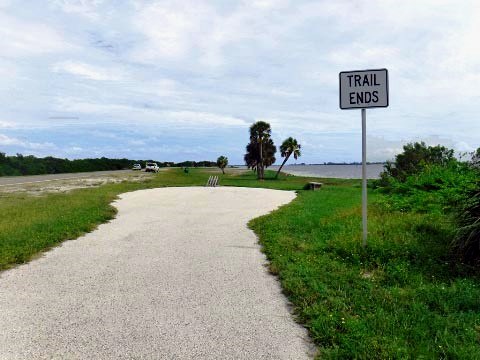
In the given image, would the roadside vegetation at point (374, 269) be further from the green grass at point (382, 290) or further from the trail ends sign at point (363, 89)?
the trail ends sign at point (363, 89)

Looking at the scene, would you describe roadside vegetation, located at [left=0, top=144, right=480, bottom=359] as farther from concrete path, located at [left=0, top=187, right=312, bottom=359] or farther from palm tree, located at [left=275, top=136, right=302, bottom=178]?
palm tree, located at [left=275, top=136, right=302, bottom=178]

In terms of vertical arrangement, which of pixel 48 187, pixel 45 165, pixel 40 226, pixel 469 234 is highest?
pixel 45 165

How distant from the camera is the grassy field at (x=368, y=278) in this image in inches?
137

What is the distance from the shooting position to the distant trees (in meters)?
60.7

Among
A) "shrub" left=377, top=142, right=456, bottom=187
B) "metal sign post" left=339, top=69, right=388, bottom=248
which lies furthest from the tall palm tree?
"metal sign post" left=339, top=69, right=388, bottom=248

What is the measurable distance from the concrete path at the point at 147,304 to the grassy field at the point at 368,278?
0.36 metres

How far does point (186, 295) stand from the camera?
4.70m

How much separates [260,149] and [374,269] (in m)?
54.1

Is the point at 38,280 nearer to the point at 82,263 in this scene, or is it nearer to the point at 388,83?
the point at 82,263

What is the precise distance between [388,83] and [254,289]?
4.02m

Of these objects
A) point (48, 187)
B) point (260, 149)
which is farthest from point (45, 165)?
point (48, 187)

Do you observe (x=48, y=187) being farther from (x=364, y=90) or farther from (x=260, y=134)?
(x=260, y=134)

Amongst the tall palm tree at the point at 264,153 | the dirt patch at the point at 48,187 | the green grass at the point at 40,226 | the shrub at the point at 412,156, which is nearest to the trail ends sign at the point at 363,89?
the green grass at the point at 40,226

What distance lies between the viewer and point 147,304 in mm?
4406
